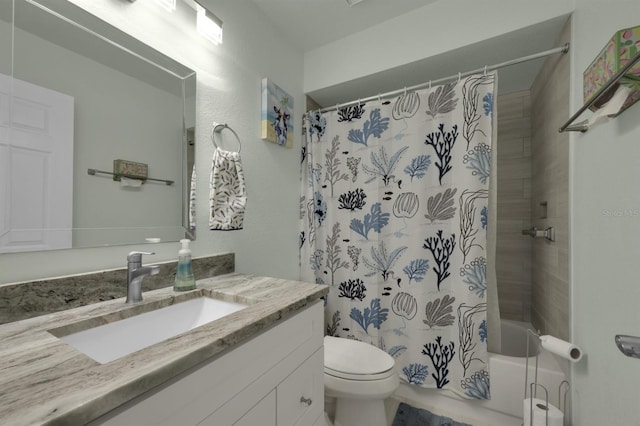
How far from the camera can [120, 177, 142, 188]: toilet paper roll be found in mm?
932

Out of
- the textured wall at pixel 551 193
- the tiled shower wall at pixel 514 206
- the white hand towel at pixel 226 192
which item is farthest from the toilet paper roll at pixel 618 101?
the tiled shower wall at pixel 514 206

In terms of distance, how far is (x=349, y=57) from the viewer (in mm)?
1814

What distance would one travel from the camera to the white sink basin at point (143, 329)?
0.67 m

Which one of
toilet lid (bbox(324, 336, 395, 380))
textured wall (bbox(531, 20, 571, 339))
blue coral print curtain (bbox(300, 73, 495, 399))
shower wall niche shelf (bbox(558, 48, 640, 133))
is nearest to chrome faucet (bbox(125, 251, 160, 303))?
toilet lid (bbox(324, 336, 395, 380))

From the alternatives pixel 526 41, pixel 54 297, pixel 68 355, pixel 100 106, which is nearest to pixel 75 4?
pixel 100 106

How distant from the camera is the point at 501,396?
1385 millimetres

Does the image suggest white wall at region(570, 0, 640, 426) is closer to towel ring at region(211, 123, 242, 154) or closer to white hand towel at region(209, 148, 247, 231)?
white hand towel at region(209, 148, 247, 231)

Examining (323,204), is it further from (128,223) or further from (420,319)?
(128,223)

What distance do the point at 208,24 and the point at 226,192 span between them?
767 mm

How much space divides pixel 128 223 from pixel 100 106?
40 centimetres

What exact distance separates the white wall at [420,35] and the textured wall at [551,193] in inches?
10.2

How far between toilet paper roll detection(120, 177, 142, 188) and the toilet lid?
118cm

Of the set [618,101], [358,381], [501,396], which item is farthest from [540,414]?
[618,101]

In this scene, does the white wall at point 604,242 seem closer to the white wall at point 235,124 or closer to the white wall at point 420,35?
the white wall at point 420,35
